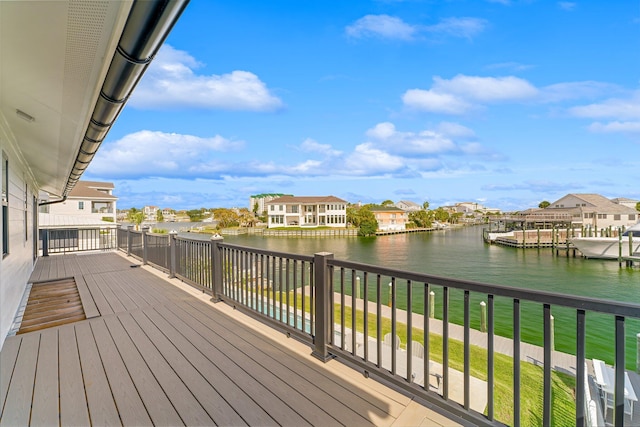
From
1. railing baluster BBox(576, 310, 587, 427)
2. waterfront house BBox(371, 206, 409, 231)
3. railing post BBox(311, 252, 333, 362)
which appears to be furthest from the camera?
waterfront house BBox(371, 206, 409, 231)

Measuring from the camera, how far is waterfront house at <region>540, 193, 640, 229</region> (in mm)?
36969

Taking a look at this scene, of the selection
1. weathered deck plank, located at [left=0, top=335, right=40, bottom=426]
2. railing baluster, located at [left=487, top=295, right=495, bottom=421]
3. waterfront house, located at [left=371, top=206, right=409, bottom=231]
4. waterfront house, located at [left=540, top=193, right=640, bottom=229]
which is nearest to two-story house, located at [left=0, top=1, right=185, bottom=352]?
weathered deck plank, located at [left=0, top=335, right=40, bottom=426]

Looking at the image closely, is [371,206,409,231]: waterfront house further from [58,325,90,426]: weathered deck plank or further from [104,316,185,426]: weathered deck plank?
[58,325,90,426]: weathered deck plank

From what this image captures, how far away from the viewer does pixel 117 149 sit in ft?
110

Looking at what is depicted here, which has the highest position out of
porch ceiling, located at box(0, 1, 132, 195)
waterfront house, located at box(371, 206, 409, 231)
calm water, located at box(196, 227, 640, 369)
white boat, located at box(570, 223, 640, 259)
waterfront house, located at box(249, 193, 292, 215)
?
waterfront house, located at box(249, 193, 292, 215)

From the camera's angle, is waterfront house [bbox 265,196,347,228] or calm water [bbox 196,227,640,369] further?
waterfront house [bbox 265,196,347,228]

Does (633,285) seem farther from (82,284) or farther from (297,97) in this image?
(82,284)

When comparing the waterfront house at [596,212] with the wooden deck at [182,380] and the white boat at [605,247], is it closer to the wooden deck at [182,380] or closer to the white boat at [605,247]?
the white boat at [605,247]

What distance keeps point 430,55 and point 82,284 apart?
17376mm

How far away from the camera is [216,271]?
4051 mm

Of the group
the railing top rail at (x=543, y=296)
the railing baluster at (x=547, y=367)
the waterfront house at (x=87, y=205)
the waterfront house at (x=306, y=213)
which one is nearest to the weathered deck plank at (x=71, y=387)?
the railing top rail at (x=543, y=296)

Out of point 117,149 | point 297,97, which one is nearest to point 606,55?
point 297,97

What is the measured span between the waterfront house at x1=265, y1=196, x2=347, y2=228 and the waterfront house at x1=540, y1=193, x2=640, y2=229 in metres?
31.9

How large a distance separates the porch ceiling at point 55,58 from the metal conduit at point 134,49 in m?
0.08
